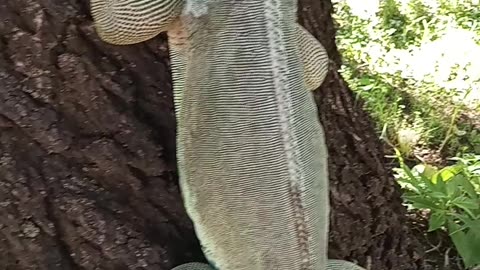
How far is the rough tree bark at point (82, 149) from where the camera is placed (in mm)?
1660

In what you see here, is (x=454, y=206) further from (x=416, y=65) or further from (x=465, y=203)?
(x=416, y=65)

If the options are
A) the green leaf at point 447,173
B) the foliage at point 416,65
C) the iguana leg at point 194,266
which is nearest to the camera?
the iguana leg at point 194,266

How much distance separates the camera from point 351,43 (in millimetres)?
3723

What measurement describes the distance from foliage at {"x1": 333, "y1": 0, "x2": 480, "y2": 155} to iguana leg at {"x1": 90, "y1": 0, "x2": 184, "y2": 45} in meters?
1.38

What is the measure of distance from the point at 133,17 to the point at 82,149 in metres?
0.27

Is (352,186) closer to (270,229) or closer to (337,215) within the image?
(337,215)

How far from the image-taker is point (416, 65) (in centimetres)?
360

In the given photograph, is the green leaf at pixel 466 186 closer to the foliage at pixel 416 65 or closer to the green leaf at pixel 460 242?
the green leaf at pixel 460 242

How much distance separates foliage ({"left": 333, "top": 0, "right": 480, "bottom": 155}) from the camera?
324 cm

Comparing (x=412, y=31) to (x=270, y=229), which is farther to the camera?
(x=412, y=31)

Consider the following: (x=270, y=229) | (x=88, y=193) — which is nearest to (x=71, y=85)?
(x=88, y=193)

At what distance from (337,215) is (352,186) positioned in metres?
0.10

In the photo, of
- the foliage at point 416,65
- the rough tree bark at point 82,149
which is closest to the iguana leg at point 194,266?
the rough tree bark at point 82,149

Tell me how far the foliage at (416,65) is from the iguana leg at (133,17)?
4.53 feet
